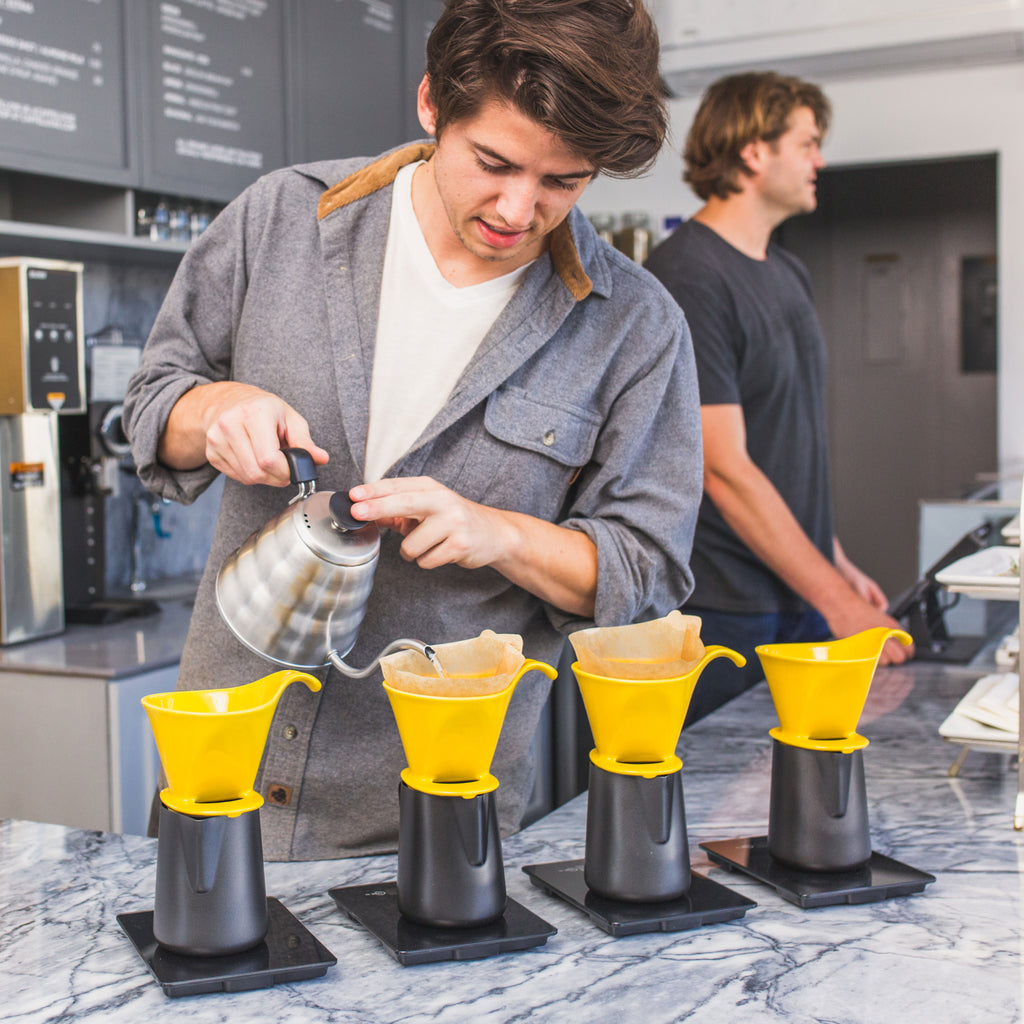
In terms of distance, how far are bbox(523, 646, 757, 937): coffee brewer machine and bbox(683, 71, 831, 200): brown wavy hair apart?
1.52m

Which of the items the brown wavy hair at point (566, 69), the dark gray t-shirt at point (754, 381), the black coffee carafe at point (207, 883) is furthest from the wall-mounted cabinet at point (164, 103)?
the black coffee carafe at point (207, 883)

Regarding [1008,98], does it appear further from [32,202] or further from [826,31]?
[32,202]

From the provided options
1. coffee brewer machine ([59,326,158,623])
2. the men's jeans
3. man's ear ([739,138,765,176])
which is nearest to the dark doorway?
man's ear ([739,138,765,176])

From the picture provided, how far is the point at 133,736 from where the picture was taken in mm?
2061

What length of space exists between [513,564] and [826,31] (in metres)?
3.14

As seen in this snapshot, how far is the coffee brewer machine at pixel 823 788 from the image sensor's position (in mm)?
991

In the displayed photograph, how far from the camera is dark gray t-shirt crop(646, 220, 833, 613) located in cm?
209

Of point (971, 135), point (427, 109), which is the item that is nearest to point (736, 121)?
point (427, 109)

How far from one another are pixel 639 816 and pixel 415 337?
59cm

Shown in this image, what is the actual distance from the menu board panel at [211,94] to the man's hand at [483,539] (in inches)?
64.6

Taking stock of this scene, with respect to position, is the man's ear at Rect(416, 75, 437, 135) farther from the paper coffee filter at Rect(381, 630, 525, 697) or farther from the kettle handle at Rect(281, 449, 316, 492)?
the paper coffee filter at Rect(381, 630, 525, 697)

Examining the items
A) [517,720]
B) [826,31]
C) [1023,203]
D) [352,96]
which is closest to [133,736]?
[517,720]

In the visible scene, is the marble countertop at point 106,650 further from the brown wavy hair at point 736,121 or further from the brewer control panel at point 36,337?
the brown wavy hair at point 736,121

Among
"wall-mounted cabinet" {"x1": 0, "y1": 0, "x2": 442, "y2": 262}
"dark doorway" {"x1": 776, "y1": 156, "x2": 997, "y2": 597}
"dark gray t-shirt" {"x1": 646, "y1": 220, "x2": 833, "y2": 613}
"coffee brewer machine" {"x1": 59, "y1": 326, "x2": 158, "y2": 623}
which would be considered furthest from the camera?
"dark doorway" {"x1": 776, "y1": 156, "x2": 997, "y2": 597}
